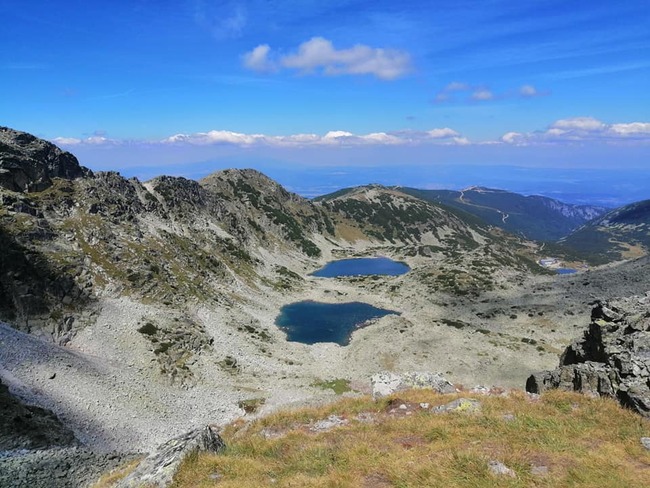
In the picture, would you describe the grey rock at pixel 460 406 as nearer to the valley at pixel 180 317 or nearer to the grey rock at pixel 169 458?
the grey rock at pixel 169 458

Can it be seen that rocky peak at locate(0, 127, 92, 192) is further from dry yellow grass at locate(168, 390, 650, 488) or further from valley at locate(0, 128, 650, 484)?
dry yellow grass at locate(168, 390, 650, 488)

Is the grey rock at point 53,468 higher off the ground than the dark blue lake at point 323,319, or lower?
higher

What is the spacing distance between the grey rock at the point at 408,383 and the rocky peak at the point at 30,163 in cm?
9549

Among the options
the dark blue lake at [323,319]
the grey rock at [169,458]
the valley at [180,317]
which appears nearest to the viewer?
the grey rock at [169,458]

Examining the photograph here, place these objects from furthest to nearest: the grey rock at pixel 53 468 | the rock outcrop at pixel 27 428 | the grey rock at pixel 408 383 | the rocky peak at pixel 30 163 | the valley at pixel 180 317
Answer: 1. the rocky peak at pixel 30 163
2. the valley at pixel 180 317
3. the rock outcrop at pixel 27 428
4. the grey rock at pixel 408 383
5. the grey rock at pixel 53 468

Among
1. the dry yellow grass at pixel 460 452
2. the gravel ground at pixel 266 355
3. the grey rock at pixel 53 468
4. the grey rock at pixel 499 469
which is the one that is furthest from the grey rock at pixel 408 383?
the gravel ground at pixel 266 355

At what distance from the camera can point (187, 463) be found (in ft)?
56.6

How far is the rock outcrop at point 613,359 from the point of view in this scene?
20.5 metres

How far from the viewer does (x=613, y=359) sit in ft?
77.1

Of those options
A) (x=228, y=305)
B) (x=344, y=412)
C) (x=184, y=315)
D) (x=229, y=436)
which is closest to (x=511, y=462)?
(x=344, y=412)

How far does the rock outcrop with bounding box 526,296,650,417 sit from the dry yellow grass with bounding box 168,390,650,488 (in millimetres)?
1420

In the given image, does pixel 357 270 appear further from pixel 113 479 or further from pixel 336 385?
pixel 113 479

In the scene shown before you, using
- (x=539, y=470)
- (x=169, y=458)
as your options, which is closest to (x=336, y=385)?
(x=169, y=458)

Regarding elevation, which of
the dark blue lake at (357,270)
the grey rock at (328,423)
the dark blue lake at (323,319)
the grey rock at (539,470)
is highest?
the grey rock at (539,470)
